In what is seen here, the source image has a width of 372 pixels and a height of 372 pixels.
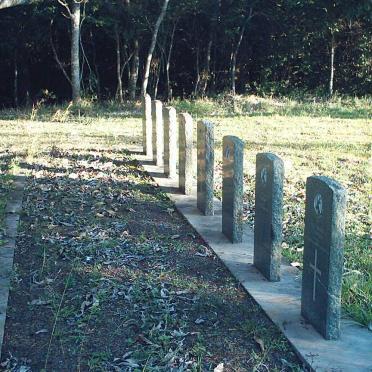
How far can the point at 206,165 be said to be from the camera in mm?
6969

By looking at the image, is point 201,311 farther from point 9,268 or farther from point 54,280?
point 9,268

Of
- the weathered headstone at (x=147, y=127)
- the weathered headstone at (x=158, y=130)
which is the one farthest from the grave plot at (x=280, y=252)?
the weathered headstone at (x=147, y=127)

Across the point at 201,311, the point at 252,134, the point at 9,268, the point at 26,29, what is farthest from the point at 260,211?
the point at 26,29

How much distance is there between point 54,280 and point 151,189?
3.22 m

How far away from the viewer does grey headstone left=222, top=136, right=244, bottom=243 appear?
595cm

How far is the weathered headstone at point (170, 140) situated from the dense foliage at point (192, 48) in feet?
39.5

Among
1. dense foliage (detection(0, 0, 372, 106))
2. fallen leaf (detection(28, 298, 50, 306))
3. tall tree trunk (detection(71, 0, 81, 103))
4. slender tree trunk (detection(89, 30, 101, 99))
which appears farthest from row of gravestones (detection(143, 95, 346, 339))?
slender tree trunk (detection(89, 30, 101, 99))

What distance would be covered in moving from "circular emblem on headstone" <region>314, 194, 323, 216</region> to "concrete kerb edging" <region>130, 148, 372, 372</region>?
0.78 metres

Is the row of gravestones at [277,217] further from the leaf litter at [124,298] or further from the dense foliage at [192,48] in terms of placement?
the dense foliage at [192,48]

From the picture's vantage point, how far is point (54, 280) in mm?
5281

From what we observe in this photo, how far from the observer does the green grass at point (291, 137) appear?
20.2 feet

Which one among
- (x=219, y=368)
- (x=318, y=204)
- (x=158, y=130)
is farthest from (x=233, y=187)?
(x=158, y=130)

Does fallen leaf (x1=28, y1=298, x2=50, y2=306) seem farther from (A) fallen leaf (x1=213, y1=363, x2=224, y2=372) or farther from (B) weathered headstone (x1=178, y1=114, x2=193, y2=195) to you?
(B) weathered headstone (x1=178, y1=114, x2=193, y2=195)

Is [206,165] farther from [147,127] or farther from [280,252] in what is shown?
[147,127]
